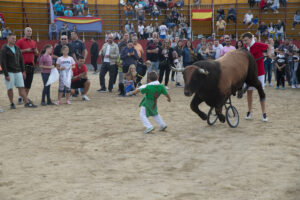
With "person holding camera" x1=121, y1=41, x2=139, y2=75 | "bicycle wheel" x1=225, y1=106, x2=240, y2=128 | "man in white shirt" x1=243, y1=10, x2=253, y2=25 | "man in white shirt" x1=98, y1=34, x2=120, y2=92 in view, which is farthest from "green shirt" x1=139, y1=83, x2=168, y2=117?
"man in white shirt" x1=243, y1=10, x2=253, y2=25

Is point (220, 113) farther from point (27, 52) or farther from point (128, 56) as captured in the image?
point (27, 52)

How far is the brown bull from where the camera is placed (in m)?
8.41

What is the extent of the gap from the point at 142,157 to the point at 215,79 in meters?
2.76

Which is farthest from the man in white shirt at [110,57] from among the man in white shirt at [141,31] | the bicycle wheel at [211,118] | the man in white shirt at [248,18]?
the man in white shirt at [248,18]

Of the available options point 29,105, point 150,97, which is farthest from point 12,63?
point 150,97

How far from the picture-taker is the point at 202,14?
1188 inches

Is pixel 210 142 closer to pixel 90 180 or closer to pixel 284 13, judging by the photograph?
pixel 90 180

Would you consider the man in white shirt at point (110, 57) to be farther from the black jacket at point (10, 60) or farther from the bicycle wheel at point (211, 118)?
the bicycle wheel at point (211, 118)

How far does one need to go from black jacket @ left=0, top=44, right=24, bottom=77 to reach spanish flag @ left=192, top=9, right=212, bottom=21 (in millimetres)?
20855

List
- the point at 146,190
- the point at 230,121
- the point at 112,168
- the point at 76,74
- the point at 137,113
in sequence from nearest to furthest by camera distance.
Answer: the point at 146,190 < the point at 112,168 < the point at 230,121 < the point at 137,113 < the point at 76,74

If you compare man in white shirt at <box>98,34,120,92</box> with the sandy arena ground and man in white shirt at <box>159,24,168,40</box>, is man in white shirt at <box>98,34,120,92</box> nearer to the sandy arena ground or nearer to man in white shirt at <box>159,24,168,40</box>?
the sandy arena ground

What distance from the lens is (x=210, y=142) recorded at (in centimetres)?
758

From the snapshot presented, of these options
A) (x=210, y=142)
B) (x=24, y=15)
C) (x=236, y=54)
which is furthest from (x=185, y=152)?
(x=24, y=15)

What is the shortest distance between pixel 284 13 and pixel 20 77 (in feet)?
76.7
